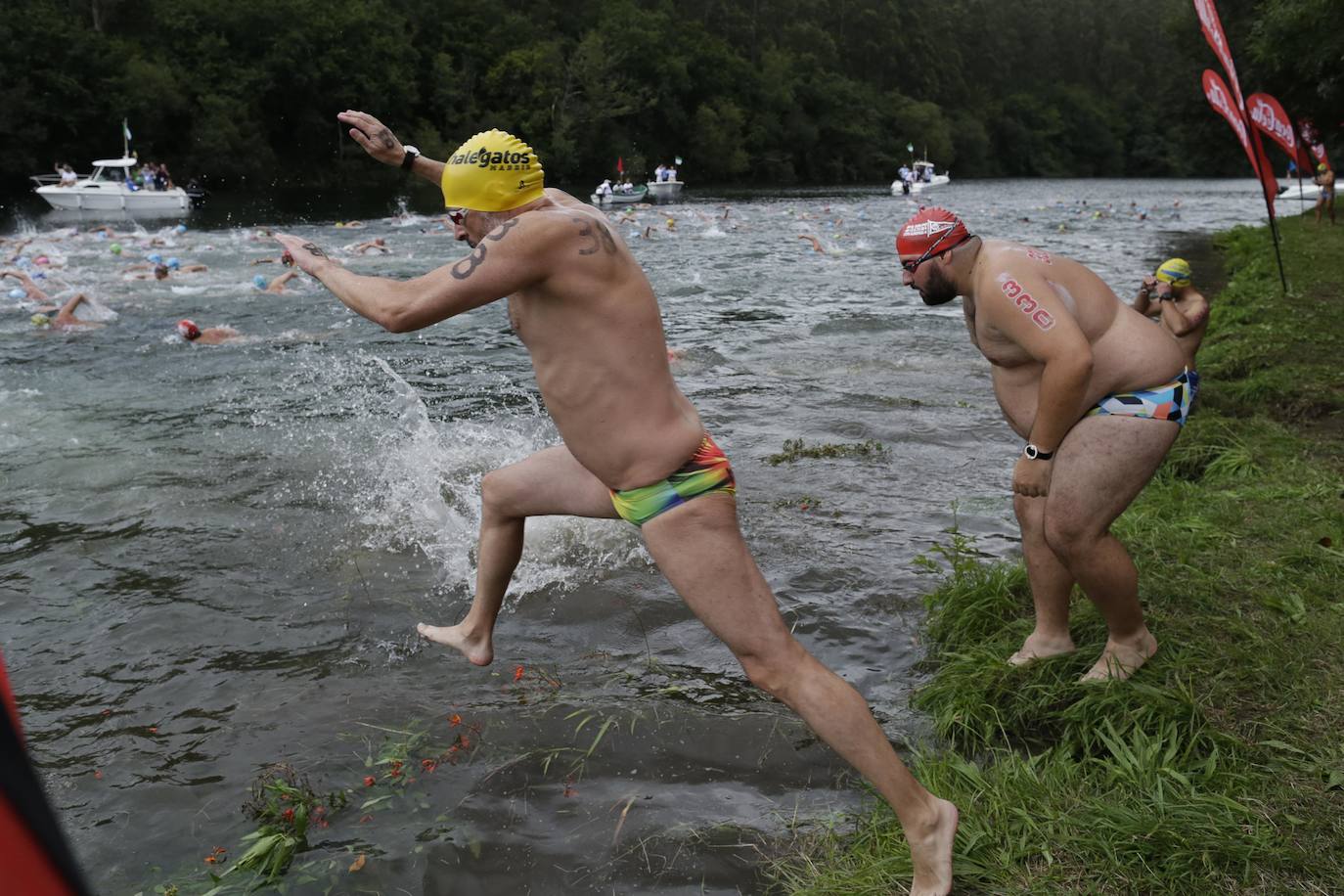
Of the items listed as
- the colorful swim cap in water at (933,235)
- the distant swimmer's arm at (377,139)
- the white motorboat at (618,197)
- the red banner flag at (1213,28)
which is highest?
the red banner flag at (1213,28)

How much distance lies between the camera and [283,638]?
5.53 meters

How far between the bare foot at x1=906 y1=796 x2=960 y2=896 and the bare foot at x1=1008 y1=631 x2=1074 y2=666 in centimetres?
143

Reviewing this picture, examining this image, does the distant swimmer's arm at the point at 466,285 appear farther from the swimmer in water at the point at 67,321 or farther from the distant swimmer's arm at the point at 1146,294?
the swimmer in water at the point at 67,321

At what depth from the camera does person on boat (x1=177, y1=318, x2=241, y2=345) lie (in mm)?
14812

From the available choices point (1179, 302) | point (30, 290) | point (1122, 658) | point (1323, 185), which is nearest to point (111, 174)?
point (30, 290)

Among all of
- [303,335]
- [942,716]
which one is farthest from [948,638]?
[303,335]

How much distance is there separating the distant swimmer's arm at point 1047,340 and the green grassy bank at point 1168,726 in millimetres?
991

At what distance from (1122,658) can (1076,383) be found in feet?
3.71

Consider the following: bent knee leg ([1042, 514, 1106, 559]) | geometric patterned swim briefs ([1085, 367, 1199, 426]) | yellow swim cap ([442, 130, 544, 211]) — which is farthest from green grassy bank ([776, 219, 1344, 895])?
yellow swim cap ([442, 130, 544, 211])

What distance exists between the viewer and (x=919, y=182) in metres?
75.9

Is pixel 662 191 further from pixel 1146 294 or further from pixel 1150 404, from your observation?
pixel 1150 404

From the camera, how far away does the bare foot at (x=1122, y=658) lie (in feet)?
13.3

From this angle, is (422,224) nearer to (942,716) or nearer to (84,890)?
(942,716)

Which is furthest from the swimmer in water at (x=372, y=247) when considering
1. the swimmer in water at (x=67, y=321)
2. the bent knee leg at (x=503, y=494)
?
the bent knee leg at (x=503, y=494)
